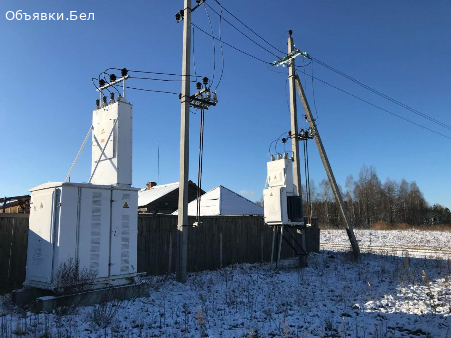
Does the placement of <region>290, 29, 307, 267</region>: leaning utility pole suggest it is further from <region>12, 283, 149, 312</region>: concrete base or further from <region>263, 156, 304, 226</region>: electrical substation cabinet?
<region>12, 283, 149, 312</region>: concrete base

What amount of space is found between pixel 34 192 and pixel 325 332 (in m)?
7.17

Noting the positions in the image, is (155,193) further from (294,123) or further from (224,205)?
(294,123)

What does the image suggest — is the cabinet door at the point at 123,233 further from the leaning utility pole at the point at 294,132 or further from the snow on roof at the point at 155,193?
the snow on roof at the point at 155,193

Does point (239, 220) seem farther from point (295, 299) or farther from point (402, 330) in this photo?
point (402, 330)

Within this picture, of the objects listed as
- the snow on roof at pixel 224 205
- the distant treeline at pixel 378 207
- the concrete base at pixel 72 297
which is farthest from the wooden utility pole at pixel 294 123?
the distant treeline at pixel 378 207

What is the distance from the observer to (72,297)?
7.47 metres

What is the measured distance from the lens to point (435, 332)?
22.1 ft

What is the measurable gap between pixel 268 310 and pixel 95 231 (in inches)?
172

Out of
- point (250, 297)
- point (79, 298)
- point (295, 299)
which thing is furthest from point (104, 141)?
point (295, 299)

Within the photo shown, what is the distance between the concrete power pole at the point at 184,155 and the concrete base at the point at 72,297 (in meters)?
1.81

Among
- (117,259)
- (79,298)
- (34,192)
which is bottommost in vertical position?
(79,298)

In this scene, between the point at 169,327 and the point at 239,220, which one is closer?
the point at 169,327

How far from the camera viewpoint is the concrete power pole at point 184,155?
34.5ft

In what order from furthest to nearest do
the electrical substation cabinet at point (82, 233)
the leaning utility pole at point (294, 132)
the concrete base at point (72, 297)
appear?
1. the leaning utility pole at point (294, 132)
2. the electrical substation cabinet at point (82, 233)
3. the concrete base at point (72, 297)
